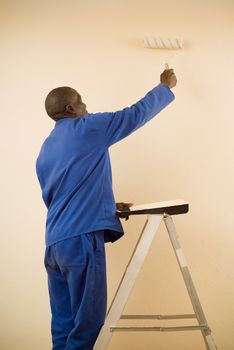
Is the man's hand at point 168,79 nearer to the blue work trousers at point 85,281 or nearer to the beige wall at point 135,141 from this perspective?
the beige wall at point 135,141

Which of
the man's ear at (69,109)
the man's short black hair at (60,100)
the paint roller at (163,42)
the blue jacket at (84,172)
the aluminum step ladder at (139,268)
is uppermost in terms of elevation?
the paint roller at (163,42)

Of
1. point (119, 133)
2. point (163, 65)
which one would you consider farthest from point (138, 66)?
point (119, 133)

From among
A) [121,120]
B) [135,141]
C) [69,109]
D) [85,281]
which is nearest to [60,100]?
[69,109]

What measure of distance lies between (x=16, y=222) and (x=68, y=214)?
71 centimetres

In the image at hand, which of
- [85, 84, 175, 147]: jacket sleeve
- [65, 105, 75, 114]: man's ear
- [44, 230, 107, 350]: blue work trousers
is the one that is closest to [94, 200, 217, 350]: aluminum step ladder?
[44, 230, 107, 350]: blue work trousers

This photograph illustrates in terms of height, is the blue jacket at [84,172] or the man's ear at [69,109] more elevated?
the man's ear at [69,109]

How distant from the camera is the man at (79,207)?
4.11 feet

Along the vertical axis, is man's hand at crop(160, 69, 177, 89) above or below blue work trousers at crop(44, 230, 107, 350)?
above

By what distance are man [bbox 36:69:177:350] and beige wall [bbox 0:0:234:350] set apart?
47 centimetres

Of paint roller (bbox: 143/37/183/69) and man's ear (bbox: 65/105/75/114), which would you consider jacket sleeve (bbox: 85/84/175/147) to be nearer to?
man's ear (bbox: 65/105/75/114)

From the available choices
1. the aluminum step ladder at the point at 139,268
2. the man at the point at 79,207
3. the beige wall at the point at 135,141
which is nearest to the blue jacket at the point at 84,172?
the man at the point at 79,207

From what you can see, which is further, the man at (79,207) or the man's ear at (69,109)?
the man's ear at (69,109)

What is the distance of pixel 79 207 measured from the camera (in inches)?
50.9

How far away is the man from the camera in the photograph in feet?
4.11
